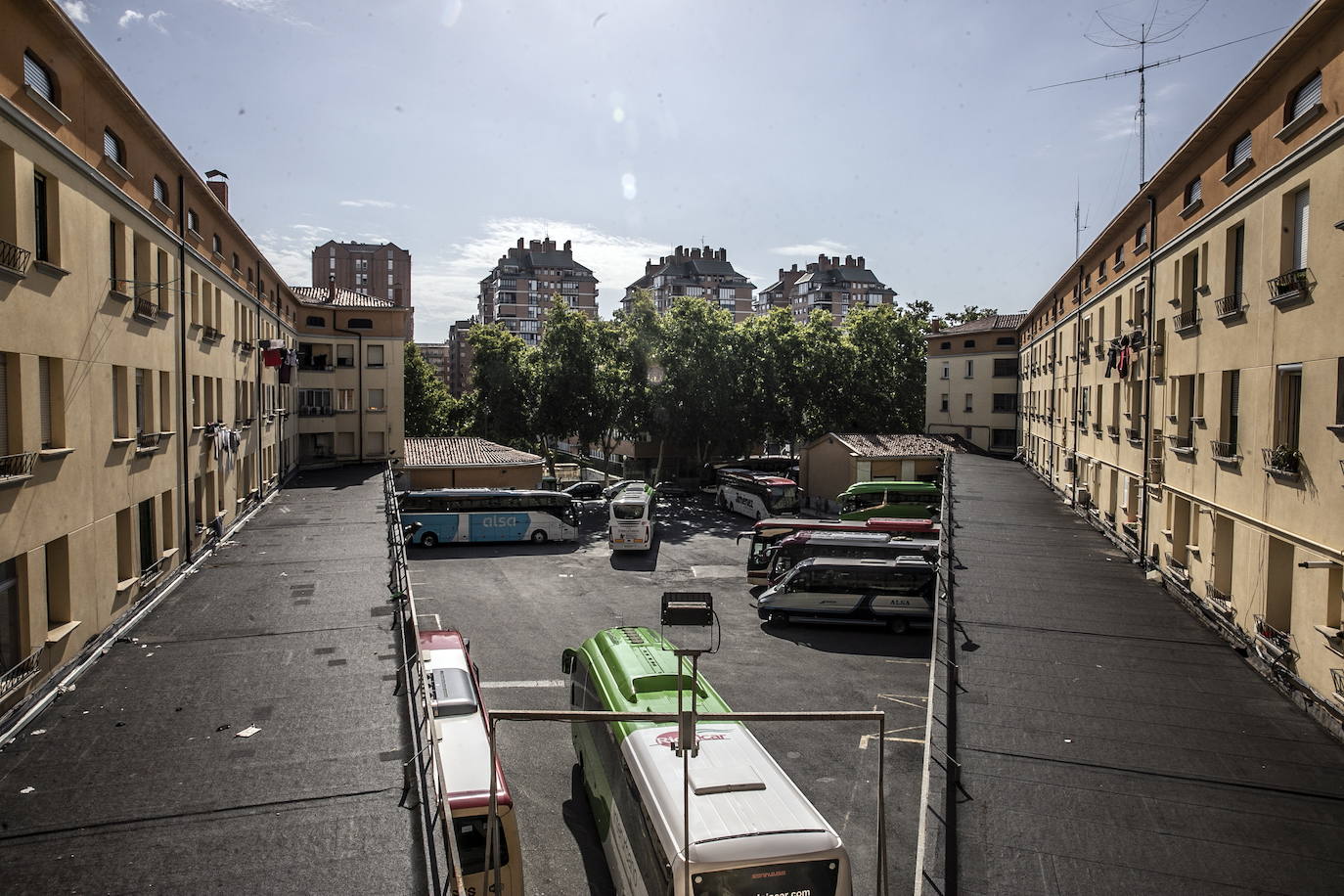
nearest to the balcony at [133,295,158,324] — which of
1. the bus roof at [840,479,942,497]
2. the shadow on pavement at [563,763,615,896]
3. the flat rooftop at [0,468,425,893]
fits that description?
the flat rooftop at [0,468,425,893]

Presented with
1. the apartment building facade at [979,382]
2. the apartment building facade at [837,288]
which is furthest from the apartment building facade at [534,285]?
the apartment building facade at [979,382]

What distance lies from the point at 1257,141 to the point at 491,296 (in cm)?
10303

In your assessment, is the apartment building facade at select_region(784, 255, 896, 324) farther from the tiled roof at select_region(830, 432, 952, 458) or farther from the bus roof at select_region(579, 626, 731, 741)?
the bus roof at select_region(579, 626, 731, 741)

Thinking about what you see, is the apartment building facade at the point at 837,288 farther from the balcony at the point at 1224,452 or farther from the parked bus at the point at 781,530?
the balcony at the point at 1224,452

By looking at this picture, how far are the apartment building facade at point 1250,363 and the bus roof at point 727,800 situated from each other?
653 centimetres

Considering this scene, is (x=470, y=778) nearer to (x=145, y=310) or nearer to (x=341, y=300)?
(x=145, y=310)

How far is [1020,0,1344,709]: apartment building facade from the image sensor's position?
9.87m

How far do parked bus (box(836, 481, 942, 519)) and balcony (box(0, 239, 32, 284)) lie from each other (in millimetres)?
32326

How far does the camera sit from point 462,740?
9.96 metres

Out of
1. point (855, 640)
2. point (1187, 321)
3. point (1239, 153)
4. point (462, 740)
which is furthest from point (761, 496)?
point (462, 740)

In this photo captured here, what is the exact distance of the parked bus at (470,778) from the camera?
8.36m

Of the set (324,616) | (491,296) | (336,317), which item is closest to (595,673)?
(324,616)

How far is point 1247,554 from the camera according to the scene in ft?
40.6

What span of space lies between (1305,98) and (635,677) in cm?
1135
